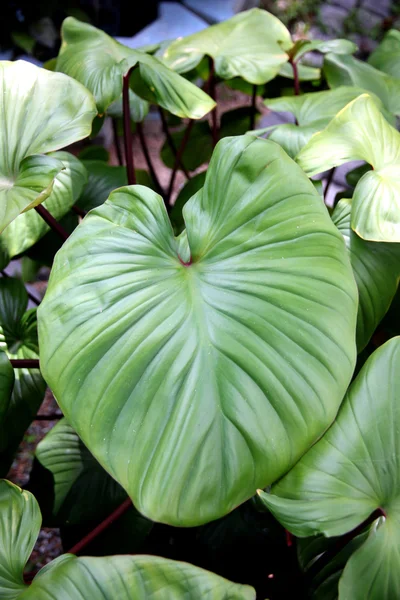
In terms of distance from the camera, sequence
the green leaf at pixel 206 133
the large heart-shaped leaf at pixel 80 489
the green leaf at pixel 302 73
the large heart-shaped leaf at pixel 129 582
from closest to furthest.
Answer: the large heart-shaped leaf at pixel 129 582 < the large heart-shaped leaf at pixel 80 489 < the green leaf at pixel 302 73 < the green leaf at pixel 206 133

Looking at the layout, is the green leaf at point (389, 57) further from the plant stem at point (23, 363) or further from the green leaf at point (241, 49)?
the plant stem at point (23, 363)

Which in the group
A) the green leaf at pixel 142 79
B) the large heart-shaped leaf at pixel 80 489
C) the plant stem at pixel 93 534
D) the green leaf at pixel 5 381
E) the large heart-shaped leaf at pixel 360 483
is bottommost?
the large heart-shaped leaf at pixel 80 489

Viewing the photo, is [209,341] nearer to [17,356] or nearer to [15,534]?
[15,534]

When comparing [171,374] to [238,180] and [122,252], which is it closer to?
[122,252]

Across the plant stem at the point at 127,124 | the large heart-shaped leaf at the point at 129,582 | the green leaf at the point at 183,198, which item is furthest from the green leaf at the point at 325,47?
the large heart-shaped leaf at the point at 129,582

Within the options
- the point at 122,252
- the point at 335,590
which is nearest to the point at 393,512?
the point at 335,590

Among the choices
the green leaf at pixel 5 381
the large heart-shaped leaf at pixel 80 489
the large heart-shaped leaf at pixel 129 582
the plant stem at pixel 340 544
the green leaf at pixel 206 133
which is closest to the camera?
the large heart-shaped leaf at pixel 129 582

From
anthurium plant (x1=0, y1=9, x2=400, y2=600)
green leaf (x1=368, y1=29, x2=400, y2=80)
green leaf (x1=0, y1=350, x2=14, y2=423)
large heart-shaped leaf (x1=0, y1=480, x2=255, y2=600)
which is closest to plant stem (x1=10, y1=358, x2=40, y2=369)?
anthurium plant (x1=0, y1=9, x2=400, y2=600)
